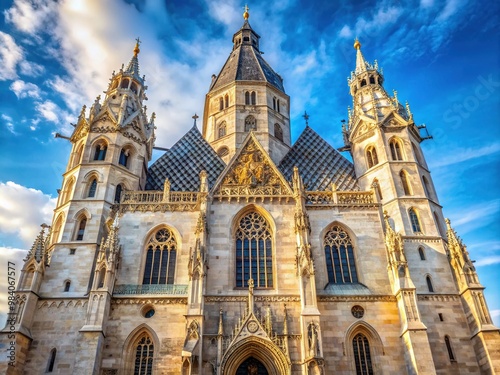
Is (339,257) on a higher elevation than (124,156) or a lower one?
lower

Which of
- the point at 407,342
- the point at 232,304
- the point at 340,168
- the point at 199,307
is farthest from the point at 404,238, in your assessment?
the point at 199,307

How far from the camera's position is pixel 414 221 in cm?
2236

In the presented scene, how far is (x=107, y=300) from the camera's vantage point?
18531 millimetres

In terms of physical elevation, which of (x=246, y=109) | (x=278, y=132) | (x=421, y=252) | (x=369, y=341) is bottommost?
(x=369, y=341)

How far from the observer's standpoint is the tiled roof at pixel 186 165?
25953 mm

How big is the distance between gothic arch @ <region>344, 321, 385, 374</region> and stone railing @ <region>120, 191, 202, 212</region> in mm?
9742

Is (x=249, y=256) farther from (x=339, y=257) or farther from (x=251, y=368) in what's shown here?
(x=251, y=368)

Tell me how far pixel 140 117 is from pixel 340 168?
12.9 m

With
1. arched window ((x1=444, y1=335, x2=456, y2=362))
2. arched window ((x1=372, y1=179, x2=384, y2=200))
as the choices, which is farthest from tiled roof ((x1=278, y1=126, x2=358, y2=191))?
arched window ((x1=444, y1=335, x2=456, y2=362))

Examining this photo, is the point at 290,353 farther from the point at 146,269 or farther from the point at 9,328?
the point at 9,328

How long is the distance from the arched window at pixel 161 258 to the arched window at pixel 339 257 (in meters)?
7.71

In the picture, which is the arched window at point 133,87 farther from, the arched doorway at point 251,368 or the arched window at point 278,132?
the arched doorway at point 251,368

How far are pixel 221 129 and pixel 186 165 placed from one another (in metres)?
5.51

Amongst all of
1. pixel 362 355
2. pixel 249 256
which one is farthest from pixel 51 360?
pixel 362 355
